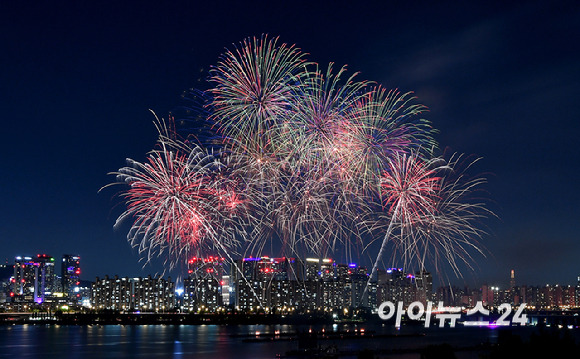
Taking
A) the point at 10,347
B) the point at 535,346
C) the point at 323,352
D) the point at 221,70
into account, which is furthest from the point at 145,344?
the point at 535,346

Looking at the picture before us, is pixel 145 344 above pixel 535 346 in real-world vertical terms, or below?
below

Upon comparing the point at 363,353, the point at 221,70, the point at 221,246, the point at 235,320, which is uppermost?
the point at 221,70

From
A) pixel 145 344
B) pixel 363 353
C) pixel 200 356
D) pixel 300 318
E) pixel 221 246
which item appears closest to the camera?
pixel 363 353

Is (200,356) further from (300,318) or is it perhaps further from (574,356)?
(300,318)

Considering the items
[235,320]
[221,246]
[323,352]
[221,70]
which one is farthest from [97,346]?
[235,320]

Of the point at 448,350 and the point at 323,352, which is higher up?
the point at 448,350

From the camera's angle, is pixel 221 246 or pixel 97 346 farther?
pixel 97 346

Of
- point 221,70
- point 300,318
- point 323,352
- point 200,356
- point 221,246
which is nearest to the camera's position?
point 221,70

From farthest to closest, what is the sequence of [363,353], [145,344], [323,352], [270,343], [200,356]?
1. [145,344]
2. [270,343]
3. [200,356]
4. [323,352]
5. [363,353]

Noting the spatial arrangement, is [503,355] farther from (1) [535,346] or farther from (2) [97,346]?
(2) [97,346]
